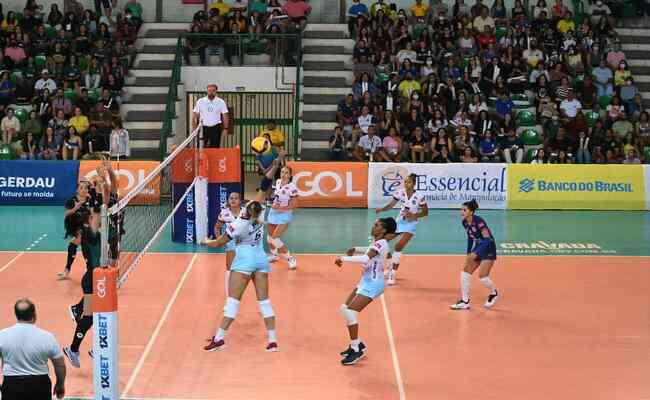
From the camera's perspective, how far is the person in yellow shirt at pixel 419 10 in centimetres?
3133

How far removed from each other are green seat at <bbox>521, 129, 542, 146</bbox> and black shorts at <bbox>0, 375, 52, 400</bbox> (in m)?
21.0

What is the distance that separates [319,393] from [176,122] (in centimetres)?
1780

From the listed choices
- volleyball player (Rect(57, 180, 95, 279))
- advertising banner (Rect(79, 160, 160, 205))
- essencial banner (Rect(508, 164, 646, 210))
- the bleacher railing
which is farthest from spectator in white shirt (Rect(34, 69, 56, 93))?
volleyball player (Rect(57, 180, 95, 279))

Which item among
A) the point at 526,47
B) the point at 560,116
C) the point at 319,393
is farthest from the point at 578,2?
the point at 319,393

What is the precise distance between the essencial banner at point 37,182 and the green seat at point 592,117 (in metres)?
14.2

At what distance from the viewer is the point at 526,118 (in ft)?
94.6

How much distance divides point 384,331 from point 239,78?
15.4 meters

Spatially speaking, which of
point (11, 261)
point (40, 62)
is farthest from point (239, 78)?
point (11, 261)

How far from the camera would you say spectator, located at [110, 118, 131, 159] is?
25812mm

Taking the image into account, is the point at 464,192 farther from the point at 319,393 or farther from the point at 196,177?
the point at 319,393

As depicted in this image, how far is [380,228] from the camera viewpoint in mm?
13164

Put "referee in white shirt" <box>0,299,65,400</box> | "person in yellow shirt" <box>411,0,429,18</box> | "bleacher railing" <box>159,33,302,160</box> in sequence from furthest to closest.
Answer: "person in yellow shirt" <box>411,0,429,18</box> < "bleacher railing" <box>159,33,302,160</box> < "referee in white shirt" <box>0,299,65,400</box>

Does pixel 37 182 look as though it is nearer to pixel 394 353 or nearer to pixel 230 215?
pixel 230 215

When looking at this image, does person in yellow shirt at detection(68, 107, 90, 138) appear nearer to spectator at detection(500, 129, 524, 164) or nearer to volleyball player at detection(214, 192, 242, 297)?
spectator at detection(500, 129, 524, 164)
